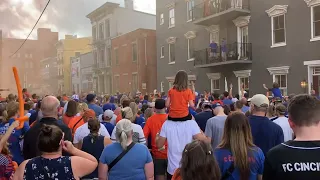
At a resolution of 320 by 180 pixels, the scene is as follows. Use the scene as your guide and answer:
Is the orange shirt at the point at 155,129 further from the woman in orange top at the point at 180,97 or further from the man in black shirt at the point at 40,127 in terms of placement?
the man in black shirt at the point at 40,127

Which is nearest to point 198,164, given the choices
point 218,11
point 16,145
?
point 16,145

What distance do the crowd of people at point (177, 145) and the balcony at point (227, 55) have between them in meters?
12.6

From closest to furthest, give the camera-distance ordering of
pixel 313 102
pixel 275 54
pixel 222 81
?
pixel 313 102 < pixel 275 54 < pixel 222 81

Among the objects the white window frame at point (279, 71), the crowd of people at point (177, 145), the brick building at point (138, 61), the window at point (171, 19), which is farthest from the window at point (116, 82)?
the crowd of people at point (177, 145)

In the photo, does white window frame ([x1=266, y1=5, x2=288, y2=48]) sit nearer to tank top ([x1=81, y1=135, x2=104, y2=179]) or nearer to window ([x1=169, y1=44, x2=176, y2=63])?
window ([x1=169, y1=44, x2=176, y2=63])

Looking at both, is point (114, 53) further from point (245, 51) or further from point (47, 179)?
point (47, 179)

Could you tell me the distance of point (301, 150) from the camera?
2.27m

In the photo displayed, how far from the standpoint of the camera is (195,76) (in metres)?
23.2

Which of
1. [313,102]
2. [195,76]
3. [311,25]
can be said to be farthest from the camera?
[195,76]

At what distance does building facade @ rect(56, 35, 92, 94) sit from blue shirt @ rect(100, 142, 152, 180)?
48.8m

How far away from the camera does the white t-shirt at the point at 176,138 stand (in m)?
4.84

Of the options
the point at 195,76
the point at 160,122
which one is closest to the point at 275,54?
the point at 195,76

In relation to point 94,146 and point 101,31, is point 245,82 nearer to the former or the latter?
point 94,146

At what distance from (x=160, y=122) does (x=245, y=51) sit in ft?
47.6
